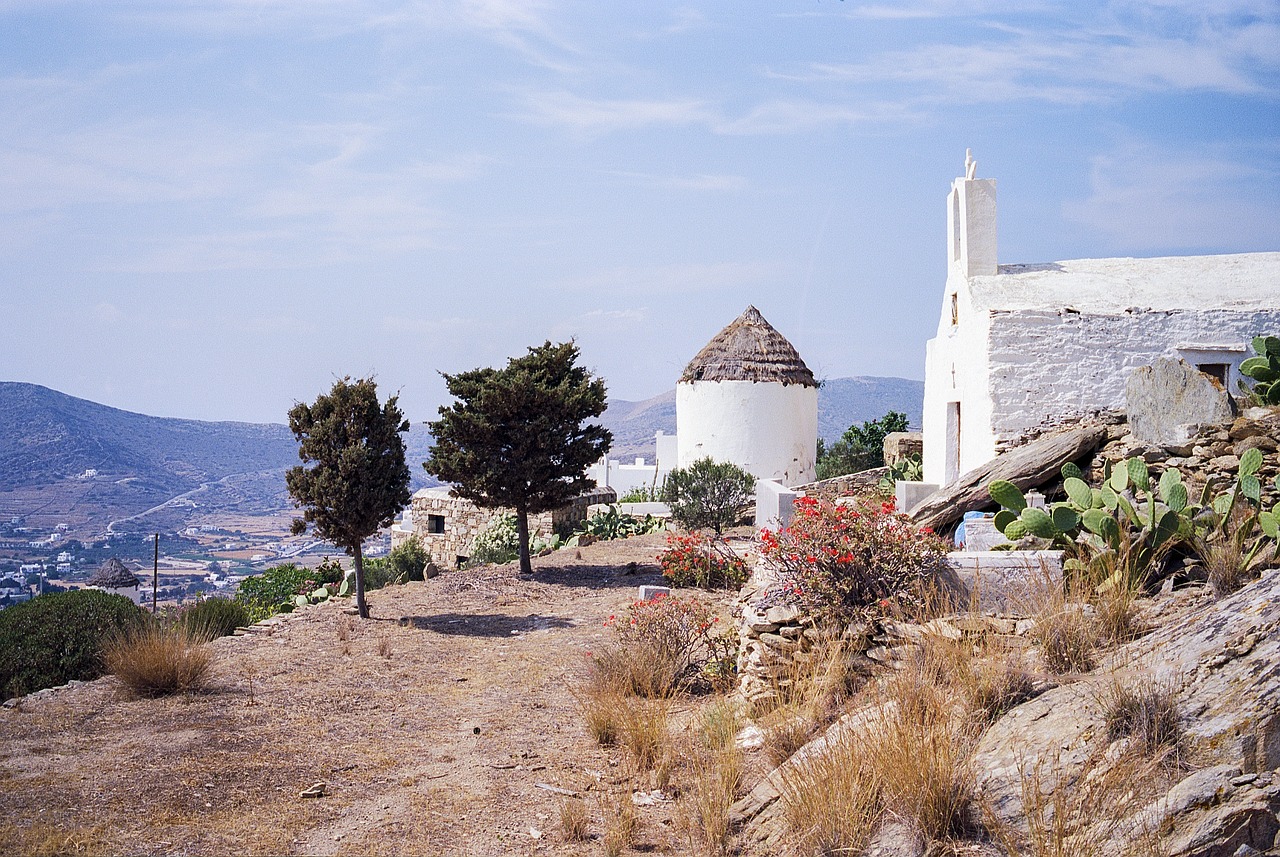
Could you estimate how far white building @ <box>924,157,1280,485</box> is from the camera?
538 inches

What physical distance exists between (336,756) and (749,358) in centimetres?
1789

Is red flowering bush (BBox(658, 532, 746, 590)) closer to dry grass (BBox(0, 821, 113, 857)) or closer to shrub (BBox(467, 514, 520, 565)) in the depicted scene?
shrub (BBox(467, 514, 520, 565))

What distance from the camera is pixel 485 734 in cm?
766

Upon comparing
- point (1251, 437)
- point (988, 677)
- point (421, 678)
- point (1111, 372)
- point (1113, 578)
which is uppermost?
point (1111, 372)

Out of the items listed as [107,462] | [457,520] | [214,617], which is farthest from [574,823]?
[107,462]

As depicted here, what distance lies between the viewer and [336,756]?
278 inches

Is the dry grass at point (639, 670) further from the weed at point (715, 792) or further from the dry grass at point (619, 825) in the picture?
the dry grass at point (619, 825)

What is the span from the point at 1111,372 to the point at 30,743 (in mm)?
13894

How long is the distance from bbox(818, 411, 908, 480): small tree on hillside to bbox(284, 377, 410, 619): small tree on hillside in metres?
14.3

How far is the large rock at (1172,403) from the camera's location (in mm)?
10453

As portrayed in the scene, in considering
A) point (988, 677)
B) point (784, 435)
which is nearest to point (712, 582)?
point (988, 677)

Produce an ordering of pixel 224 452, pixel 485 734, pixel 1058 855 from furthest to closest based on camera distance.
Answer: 1. pixel 224 452
2. pixel 485 734
3. pixel 1058 855

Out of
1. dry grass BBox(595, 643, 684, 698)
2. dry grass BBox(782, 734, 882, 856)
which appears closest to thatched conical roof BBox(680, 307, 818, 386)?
dry grass BBox(595, 643, 684, 698)

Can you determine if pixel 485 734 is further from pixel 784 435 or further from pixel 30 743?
pixel 784 435
